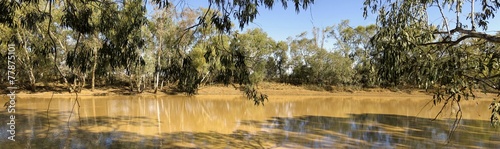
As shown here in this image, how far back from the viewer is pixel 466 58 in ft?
10.2

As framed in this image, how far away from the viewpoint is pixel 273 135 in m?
7.45

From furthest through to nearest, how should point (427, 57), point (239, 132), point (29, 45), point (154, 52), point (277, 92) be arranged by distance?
point (277, 92) → point (154, 52) → point (29, 45) → point (239, 132) → point (427, 57)

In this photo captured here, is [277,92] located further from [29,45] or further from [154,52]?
[29,45]

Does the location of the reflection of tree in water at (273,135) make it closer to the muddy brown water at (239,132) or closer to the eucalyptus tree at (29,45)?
the muddy brown water at (239,132)

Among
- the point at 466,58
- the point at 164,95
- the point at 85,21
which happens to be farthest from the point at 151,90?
the point at 466,58

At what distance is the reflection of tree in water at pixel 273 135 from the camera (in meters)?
6.18

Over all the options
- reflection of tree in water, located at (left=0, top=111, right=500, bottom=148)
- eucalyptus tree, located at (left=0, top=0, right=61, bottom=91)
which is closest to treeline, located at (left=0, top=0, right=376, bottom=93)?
eucalyptus tree, located at (left=0, top=0, right=61, bottom=91)

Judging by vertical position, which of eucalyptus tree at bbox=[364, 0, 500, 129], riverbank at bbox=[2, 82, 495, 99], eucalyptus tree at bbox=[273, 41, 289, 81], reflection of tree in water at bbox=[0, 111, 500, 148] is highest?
eucalyptus tree at bbox=[273, 41, 289, 81]

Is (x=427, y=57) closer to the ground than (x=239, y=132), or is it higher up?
higher up

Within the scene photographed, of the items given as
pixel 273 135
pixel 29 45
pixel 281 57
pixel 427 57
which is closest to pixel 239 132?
pixel 273 135

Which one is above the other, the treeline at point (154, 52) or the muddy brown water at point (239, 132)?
the treeline at point (154, 52)

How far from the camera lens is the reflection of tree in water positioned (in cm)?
618

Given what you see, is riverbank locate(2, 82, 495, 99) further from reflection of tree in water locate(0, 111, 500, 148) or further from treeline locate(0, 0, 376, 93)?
reflection of tree in water locate(0, 111, 500, 148)

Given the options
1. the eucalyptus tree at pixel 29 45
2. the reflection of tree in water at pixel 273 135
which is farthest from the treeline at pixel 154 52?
the reflection of tree in water at pixel 273 135
